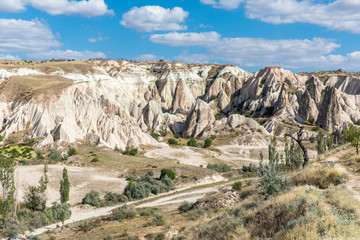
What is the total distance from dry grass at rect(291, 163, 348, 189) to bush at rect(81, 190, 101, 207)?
84.1ft

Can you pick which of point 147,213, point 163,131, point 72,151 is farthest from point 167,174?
point 163,131

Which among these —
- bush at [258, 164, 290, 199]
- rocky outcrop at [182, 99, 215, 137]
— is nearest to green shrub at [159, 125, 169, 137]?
rocky outcrop at [182, 99, 215, 137]

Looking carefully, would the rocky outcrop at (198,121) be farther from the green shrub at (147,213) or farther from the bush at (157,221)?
the bush at (157,221)

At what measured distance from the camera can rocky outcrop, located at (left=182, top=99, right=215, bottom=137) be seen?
9350 cm

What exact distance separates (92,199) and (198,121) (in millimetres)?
60225

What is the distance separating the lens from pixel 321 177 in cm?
1805

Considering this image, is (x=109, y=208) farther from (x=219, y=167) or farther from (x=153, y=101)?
(x=153, y=101)

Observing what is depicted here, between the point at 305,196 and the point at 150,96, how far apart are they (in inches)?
5038

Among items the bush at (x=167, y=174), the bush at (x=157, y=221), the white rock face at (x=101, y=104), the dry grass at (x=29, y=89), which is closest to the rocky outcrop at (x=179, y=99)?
the white rock face at (x=101, y=104)

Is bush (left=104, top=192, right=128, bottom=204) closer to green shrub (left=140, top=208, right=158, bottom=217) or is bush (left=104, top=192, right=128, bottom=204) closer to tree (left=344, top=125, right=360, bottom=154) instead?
green shrub (left=140, top=208, right=158, bottom=217)

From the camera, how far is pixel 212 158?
2697 inches

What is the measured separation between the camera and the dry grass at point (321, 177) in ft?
58.1

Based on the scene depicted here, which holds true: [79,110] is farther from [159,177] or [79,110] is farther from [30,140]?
[159,177]

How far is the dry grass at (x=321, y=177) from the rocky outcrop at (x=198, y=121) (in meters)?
73.5
